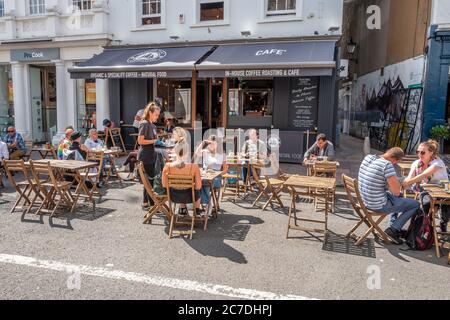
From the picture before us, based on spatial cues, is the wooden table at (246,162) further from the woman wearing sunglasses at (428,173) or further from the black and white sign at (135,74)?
the black and white sign at (135,74)

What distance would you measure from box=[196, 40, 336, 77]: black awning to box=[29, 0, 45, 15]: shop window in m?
7.94

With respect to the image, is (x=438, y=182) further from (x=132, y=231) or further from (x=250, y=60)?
(x=250, y=60)

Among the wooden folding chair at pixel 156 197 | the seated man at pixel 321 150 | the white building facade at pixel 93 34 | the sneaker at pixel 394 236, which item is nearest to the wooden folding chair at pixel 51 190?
the wooden folding chair at pixel 156 197

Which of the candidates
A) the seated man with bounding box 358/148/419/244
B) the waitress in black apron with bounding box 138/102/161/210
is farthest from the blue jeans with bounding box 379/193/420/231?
the waitress in black apron with bounding box 138/102/161/210

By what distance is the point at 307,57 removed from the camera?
10062 mm

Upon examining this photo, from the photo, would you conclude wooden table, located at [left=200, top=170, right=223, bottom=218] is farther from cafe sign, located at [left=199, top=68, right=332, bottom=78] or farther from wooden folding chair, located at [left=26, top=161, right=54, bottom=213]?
cafe sign, located at [left=199, top=68, right=332, bottom=78]

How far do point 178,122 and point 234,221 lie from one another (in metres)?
7.88

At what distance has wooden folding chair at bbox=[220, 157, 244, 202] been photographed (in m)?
7.62

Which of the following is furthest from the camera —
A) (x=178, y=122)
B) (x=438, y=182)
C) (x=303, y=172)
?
(x=178, y=122)

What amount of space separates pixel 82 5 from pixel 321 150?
11.1m

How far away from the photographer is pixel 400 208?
5.06 meters

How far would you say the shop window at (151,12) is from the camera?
13297mm
